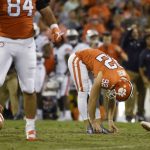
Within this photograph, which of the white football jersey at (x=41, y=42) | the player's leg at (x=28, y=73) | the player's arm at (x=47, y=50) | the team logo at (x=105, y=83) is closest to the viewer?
the player's leg at (x=28, y=73)

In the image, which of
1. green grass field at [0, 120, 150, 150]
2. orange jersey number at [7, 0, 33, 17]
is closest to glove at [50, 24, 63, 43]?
orange jersey number at [7, 0, 33, 17]

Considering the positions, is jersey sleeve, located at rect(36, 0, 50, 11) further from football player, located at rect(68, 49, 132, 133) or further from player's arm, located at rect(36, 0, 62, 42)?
football player, located at rect(68, 49, 132, 133)

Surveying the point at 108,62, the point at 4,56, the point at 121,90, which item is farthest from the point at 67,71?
the point at 4,56

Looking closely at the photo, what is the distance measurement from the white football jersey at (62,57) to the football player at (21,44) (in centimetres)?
653

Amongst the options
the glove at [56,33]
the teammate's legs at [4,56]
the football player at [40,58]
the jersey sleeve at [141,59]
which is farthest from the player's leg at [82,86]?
the jersey sleeve at [141,59]

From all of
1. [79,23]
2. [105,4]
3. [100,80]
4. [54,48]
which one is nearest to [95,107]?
[100,80]

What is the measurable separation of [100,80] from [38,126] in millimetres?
2282

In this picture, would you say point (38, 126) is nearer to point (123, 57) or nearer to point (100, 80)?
point (100, 80)

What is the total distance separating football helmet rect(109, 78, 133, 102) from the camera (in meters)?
8.94

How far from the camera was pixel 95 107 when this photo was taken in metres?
9.33

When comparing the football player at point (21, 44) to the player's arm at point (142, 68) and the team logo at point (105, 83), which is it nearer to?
the team logo at point (105, 83)

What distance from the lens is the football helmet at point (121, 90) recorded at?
352 inches

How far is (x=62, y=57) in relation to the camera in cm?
1501

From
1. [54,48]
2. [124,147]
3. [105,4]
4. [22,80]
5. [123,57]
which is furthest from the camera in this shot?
[105,4]
